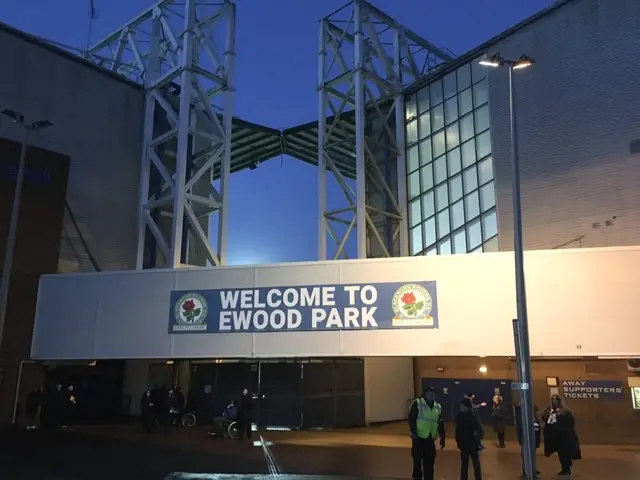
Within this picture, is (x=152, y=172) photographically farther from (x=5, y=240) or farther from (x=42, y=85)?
(x=5, y=240)

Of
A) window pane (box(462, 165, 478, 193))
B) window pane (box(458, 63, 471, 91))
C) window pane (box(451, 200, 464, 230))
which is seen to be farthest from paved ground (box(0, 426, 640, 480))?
window pane (box(458, 63, 471, 91))


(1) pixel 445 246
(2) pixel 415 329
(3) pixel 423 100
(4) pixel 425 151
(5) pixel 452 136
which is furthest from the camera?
(3) pixel 423 100

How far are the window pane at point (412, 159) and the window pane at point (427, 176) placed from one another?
0.62 metres

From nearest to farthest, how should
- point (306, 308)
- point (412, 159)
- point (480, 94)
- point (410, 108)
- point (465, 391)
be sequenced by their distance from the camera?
point (306, 308)
point (465, 391)
point (480, 94)
point (412, 159)
point (410, 108)

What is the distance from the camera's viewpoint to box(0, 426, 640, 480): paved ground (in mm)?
11695

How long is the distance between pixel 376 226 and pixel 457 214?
18.6 ft

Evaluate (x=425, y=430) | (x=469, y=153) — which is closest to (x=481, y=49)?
(x=469, y=153)

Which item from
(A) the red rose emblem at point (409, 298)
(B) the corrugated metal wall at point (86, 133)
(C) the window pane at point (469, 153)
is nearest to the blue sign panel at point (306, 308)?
(A) the red rose emblem at point (409, 298)

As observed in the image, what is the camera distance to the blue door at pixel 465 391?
901 inches

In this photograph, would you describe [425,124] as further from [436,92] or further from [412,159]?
[412,159]

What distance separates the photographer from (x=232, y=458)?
13750 mm

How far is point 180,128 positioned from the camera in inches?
998

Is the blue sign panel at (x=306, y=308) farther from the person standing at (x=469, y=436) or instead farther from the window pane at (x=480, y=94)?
the window pane at (x=480, y=94)

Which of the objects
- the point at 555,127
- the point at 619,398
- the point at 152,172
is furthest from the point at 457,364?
the point at 152,172
